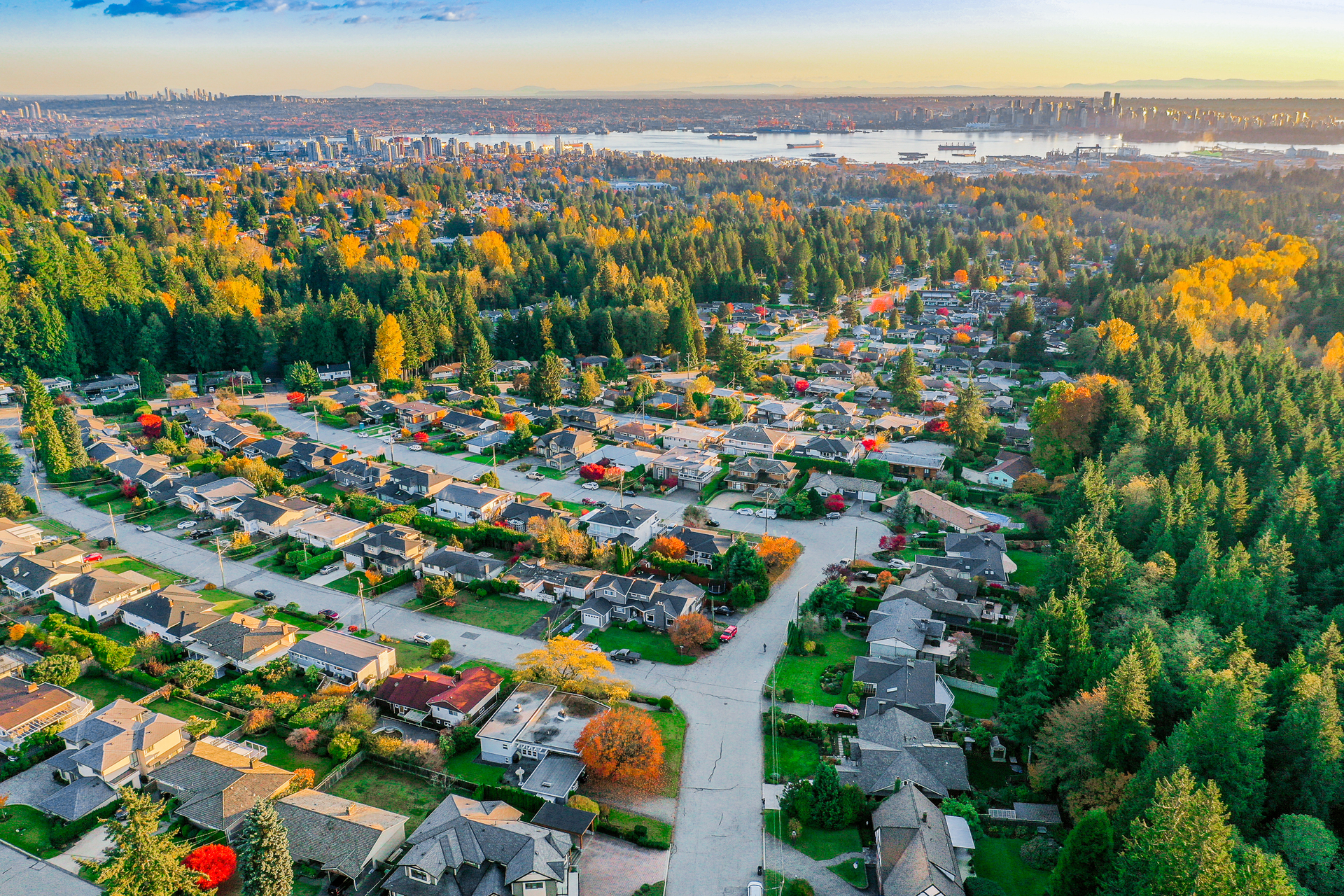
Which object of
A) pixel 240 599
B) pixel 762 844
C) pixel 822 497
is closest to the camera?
pixel 762 844

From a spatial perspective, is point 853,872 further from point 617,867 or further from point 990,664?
point 990,664

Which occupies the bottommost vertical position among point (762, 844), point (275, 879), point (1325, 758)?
point (762, 844)

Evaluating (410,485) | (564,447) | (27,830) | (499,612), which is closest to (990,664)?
(499,612)

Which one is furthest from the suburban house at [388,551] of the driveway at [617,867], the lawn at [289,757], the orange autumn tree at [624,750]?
the driveway at [617,867]

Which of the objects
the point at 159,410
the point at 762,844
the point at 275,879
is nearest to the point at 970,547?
the point at 762,844

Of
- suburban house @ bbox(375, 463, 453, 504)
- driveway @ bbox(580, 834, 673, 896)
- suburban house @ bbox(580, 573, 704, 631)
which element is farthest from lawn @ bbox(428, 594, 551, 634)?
driveway @ bbox(580, 834, 673, 896)

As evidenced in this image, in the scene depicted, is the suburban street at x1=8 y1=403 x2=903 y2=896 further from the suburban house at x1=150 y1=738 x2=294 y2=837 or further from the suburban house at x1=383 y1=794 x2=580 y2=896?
the suburban house at x1=150 y1=738 x2=294 y2=837

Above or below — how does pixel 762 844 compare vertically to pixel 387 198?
below

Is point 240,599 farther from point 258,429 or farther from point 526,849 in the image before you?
point 258,429
